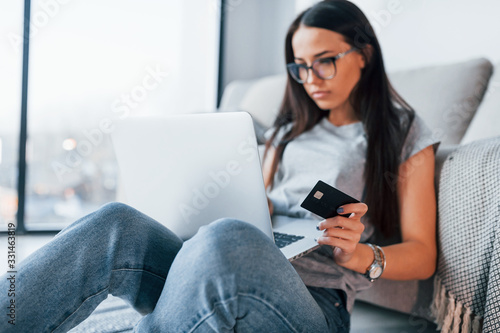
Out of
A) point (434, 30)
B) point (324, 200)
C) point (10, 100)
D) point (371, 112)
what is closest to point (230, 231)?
point (324, 200)

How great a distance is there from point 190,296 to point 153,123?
1.20 ft

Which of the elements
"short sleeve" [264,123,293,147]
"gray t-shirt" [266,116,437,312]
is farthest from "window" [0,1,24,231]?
"gray t-shirt" [266,116,437,312]

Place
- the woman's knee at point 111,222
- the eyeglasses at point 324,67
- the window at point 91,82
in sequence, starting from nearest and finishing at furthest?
the woman's knee at point 111,222 < the eyeglasses at point 324,67 < the window at point 91,82

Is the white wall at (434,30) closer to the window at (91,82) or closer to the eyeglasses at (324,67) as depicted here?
the eyeglasses at (324,67)

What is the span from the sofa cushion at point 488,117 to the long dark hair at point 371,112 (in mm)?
231

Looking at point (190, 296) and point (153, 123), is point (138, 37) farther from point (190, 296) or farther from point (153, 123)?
point (190, 296)

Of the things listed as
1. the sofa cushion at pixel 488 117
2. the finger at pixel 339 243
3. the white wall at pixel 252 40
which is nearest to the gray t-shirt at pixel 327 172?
the finger at pixel 339 243

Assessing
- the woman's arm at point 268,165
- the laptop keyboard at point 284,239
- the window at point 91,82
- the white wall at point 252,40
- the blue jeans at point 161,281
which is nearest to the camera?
the blue jeans at point 161,281

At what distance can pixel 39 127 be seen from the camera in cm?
252

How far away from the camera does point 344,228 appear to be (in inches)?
31.7

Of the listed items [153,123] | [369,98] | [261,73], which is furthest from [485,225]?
[261,73]

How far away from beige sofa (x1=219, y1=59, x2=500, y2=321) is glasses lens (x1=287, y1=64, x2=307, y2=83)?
39cm

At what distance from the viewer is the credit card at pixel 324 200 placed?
73 cm

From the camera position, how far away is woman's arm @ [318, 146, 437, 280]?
90 cm
